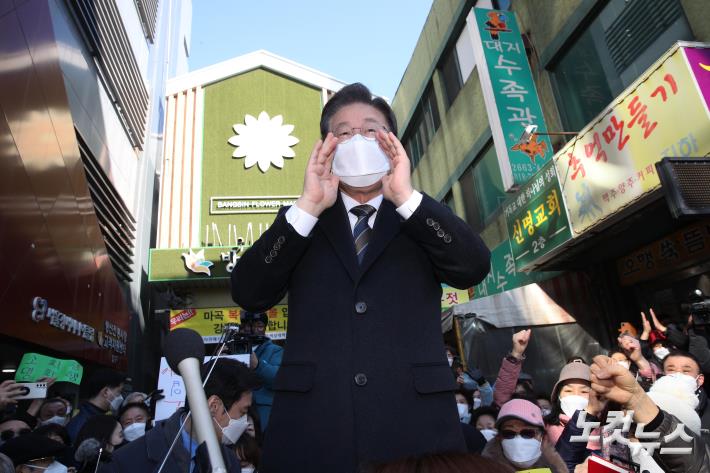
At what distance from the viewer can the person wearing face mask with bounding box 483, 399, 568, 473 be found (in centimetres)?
346

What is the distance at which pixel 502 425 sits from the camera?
367 cm

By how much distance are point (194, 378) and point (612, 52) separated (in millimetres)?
9449

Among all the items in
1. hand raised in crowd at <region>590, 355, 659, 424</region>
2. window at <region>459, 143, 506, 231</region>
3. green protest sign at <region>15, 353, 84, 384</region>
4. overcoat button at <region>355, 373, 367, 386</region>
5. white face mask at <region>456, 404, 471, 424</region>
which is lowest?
white face mask at <region>456, 404, 471, 424</region>

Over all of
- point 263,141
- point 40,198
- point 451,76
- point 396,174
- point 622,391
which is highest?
point 263,141

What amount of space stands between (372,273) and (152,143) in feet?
60.2

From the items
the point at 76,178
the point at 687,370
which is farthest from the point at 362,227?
the point at 76,178

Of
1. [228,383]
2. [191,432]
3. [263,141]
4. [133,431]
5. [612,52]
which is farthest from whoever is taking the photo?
[263,141]

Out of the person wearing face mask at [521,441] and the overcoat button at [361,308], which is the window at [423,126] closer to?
the person wearing face mask at [521,441]

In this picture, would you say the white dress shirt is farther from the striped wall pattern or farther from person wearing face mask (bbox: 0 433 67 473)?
the striped wall pattern

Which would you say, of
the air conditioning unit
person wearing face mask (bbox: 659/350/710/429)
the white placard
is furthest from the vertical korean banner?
the white placard

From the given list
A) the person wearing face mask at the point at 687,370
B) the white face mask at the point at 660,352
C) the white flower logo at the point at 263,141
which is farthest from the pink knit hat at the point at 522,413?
the white flower logo at the point at 263,141

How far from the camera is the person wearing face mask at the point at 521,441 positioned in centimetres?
346

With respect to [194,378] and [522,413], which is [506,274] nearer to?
[522,413]

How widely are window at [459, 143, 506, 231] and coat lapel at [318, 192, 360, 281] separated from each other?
10.6m
